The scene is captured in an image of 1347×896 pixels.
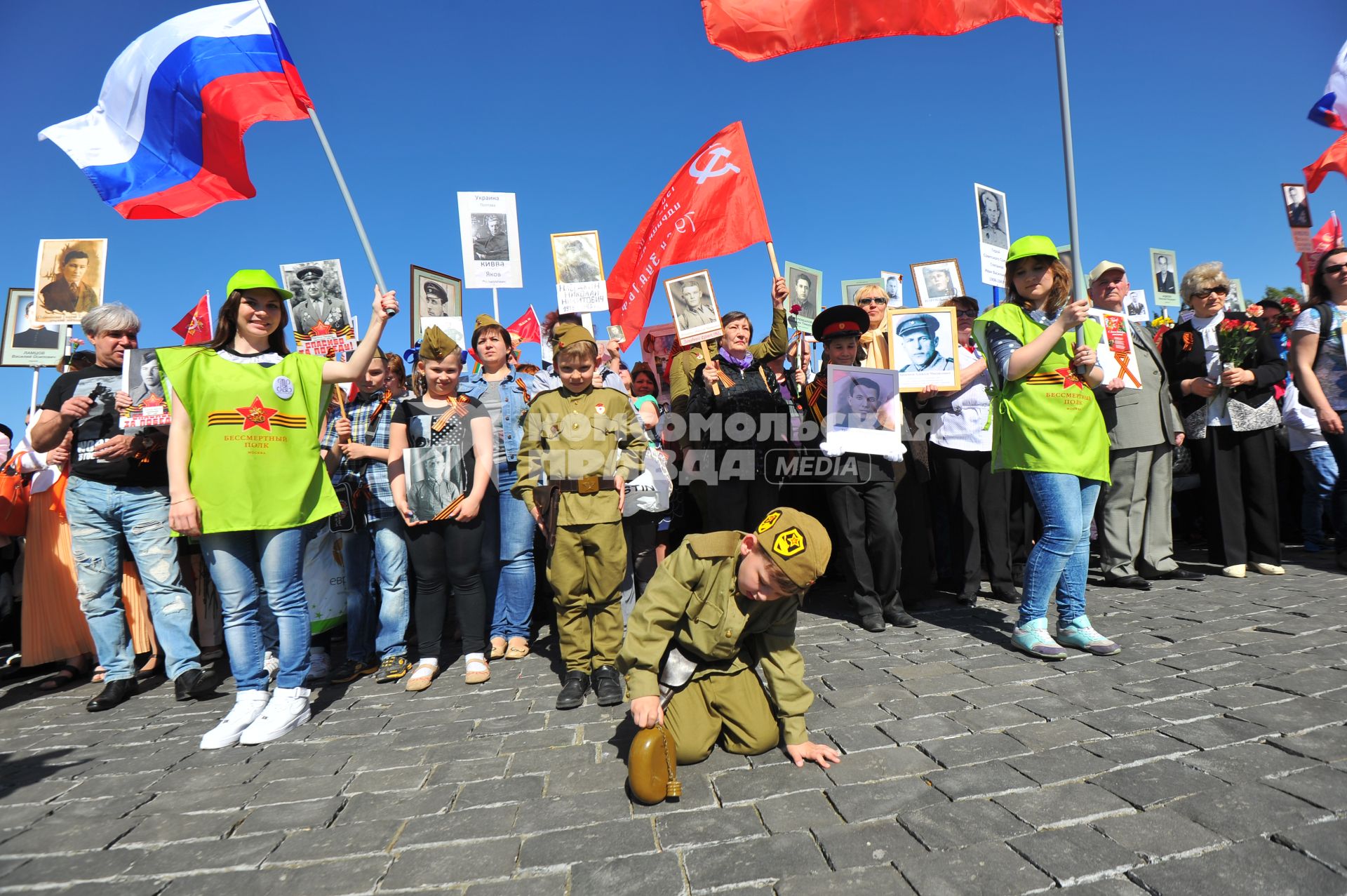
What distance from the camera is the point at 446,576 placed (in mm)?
4367

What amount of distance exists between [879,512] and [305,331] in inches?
246

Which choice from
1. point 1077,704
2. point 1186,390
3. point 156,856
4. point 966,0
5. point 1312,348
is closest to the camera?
point 156,856

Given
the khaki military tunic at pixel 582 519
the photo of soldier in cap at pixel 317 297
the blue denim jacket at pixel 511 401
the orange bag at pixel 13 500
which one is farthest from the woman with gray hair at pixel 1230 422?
the orange bag at pixel 13 500

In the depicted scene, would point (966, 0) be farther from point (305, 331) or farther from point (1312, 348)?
point (305, 331)

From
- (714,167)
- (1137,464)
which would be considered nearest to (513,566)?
(714,167)

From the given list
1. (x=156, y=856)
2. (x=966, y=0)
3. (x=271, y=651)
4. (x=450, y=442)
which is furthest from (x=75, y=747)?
(x=966, y=0)

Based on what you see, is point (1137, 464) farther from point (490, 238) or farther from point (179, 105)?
point (179, 105)

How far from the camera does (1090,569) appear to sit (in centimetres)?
617

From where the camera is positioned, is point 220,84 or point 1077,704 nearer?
point 1077,704

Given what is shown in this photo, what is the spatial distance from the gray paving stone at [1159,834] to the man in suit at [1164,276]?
10.9 m

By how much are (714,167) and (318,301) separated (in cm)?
455

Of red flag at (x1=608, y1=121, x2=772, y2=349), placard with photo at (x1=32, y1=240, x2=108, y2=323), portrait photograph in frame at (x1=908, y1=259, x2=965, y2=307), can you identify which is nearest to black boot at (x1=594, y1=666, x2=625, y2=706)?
red flag at (x1=608, y1=121, x2=772, y2=349)

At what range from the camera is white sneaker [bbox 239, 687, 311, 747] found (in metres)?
3.31

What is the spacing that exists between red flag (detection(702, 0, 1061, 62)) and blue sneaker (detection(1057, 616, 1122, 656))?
12.6 ft
